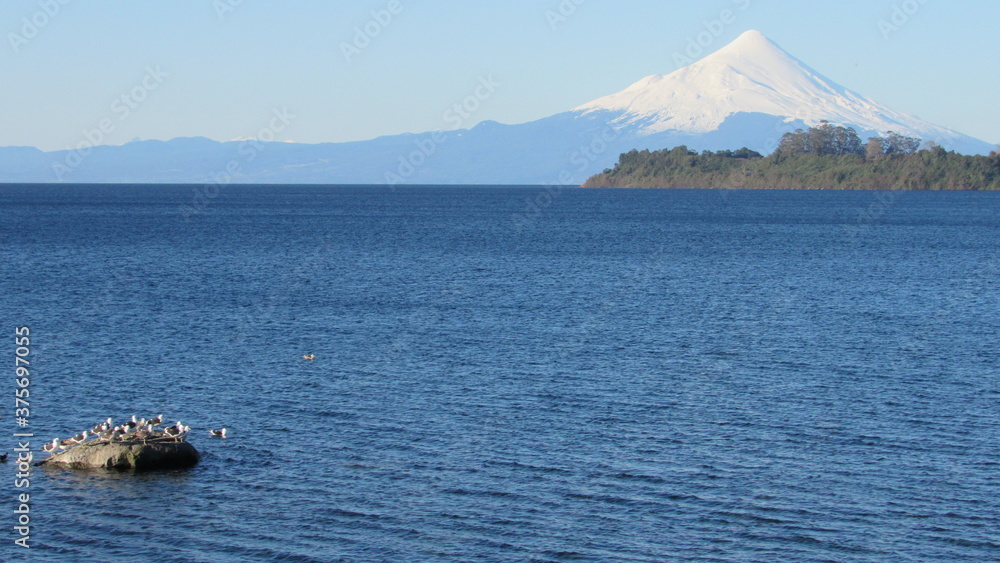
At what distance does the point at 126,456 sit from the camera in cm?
3225

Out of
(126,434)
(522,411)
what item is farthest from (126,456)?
(522,411)

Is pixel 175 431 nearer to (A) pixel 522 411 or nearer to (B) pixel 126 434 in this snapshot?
(B) pixel 126 434

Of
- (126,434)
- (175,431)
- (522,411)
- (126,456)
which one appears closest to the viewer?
(126,456)

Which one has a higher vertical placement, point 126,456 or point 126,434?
point 126,434

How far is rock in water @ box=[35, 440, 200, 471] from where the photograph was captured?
3228 centimetres

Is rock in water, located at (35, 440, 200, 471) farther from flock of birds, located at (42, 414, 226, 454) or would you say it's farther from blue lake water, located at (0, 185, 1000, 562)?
blue lake water, located at (0, 185, 1000, 562)

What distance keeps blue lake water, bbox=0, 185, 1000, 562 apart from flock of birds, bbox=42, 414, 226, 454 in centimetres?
130

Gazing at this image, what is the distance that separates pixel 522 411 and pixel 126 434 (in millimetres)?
13946

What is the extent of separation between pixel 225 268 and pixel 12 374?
46558 millimetres

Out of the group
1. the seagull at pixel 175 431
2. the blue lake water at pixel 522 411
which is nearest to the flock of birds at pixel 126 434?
the seagull at pixel 175 431

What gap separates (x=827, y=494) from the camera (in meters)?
30.2

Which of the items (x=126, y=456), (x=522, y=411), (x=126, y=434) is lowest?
(x=126, y=456)

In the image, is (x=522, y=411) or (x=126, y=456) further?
(x=522, y=411)

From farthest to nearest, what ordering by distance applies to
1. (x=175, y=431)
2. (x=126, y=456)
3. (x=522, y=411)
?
(x=522, y=411)
(x=175, y=431)
(x=126, y=456)
